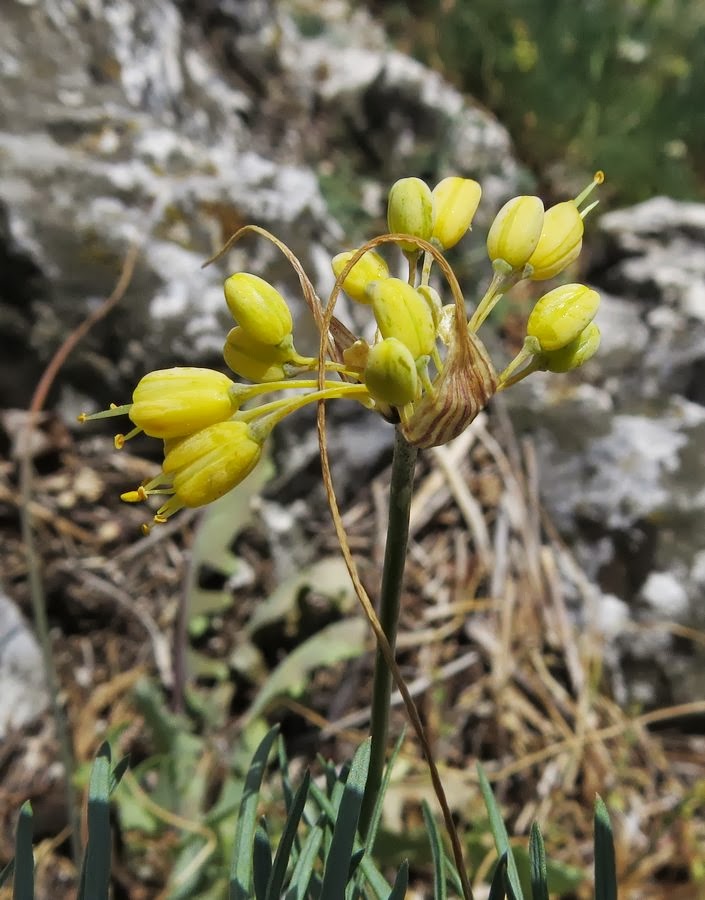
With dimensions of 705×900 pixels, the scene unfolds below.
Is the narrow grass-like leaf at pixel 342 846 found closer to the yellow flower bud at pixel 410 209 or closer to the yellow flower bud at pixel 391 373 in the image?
the yellow flower bud at pixel 391 373

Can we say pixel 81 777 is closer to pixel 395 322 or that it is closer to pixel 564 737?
pixel 564 737

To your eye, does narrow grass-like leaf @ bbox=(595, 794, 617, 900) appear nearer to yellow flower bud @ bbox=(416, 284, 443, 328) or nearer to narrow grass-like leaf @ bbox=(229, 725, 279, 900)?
narrow grass-like leaf @ bbox=(229, 725, 279, 900)

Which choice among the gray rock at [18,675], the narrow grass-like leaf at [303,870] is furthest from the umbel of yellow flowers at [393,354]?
the gray rock at [18,675]

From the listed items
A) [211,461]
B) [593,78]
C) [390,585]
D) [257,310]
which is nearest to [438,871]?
[390,585]

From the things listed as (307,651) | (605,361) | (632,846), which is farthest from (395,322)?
(605,361)

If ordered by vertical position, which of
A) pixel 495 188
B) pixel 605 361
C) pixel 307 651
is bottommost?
pixel 307 651

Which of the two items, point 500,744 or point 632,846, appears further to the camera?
point 500,744

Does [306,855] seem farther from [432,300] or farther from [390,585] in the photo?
[432,300]
